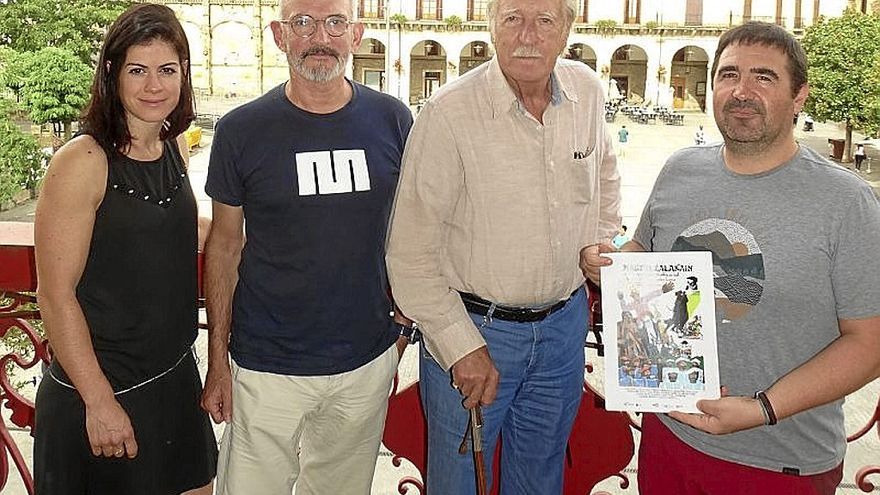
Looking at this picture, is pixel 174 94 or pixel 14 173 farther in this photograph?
pixel 14 173

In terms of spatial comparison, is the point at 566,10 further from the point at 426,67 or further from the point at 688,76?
the point at 688,76

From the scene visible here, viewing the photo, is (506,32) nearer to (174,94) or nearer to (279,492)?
(174,94)

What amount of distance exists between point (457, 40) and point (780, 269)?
68.7 feet

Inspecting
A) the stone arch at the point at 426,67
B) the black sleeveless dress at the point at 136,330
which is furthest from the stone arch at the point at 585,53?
the black sleeveless dress at the point at 136,330

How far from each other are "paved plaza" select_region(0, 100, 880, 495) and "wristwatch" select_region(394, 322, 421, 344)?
1.15 ft

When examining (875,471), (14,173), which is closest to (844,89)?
(14,173)

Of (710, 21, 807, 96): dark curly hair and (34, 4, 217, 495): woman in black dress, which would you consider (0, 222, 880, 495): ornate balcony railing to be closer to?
(34, 4, 217, 495): woman in black dress

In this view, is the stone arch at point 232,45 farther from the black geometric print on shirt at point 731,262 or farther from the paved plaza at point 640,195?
the black geometric print on shirt at point 731,262

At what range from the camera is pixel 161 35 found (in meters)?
1.04

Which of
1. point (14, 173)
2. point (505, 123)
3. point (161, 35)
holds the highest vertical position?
point (161, 35)

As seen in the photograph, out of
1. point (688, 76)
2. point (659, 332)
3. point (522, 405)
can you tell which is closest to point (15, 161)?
point (522, 405)

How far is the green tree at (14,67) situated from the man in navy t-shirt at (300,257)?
11130mm

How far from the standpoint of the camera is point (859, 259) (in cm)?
91

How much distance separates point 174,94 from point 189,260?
0.22 meters
